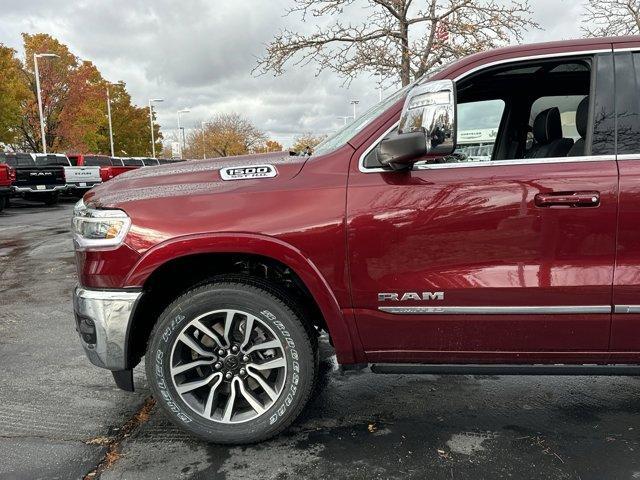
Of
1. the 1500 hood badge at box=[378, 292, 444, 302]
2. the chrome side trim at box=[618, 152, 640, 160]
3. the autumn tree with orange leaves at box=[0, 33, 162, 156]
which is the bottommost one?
the 1500 hood badge at box=[378, 292, 444, 302]

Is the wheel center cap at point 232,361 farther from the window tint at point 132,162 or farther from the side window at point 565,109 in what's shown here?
the window tint at point 132,162

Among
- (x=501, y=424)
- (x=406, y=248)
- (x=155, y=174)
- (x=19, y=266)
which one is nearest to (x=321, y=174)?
(x=406, y=248)

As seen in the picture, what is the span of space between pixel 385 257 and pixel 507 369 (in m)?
0.83

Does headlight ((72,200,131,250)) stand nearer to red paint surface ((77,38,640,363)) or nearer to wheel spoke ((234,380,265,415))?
red paint surface ((77,38,640,363))

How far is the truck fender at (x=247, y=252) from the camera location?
8.55 feet

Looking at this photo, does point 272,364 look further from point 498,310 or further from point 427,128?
point 427,128

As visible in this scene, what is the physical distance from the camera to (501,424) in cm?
300

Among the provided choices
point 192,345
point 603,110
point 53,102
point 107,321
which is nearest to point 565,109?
point 603,110

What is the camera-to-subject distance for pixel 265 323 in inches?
107

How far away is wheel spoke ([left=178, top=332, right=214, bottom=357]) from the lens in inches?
109

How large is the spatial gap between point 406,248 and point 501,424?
4.06 ft

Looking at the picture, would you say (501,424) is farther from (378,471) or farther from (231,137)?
(231,137)

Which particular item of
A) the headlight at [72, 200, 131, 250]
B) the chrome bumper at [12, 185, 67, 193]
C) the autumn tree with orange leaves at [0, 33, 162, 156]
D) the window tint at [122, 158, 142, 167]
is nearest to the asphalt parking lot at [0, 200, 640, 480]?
the headlight at [72, 200, 131, 250]

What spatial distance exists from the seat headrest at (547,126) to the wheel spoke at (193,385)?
7.84ft
